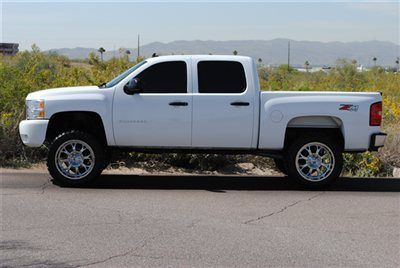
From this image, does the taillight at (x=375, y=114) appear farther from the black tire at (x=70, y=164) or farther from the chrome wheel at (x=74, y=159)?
the chrome wheel at (x=74, y=159)

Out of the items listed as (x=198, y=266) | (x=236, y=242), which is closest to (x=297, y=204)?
(x=236, y=242)

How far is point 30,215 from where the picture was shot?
7758mm

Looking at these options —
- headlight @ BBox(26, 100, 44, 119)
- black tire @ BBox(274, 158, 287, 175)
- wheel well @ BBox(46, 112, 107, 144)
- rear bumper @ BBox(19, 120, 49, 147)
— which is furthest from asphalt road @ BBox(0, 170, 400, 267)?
headlight @ BBox(26, 100, 44, 119)

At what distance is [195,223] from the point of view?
7512 mm

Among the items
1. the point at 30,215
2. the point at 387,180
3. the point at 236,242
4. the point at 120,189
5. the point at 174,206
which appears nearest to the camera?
the point at 236,242

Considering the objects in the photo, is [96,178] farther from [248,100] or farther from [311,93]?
[311,93]

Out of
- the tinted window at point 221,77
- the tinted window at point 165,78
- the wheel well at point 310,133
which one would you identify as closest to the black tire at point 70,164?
the tinted window at point 165,78

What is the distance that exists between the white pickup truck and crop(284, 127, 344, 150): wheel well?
52 millimetres

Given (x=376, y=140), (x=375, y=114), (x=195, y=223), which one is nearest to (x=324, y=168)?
(x=376, y=140)

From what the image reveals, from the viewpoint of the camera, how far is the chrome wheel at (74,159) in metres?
9.79

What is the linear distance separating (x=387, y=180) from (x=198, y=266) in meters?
6.58

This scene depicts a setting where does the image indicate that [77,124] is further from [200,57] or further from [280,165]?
[280,165]

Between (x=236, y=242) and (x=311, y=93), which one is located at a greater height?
(x=311, y=93)

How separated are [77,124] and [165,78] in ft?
5.48
